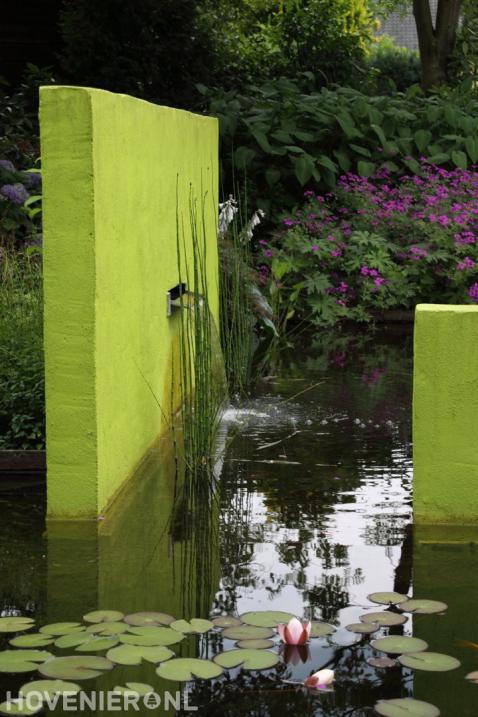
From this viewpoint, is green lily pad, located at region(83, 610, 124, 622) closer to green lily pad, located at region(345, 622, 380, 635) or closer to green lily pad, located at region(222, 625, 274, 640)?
green lily pad, located at region(222, 625, 274, 640)

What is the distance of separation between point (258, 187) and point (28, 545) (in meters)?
6.98

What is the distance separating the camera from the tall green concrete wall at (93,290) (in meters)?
4.09

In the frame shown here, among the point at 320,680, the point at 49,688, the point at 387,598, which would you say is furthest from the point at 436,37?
the point at 49,688

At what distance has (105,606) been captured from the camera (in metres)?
3.43

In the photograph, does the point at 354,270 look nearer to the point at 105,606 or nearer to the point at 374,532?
the point at 374,532

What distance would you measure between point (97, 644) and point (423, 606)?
0.95 m

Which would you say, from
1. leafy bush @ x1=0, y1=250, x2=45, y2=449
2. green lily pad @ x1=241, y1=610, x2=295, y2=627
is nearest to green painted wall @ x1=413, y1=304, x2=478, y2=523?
green lily pad @ x1=241, y1=610, x2=295, y2=627

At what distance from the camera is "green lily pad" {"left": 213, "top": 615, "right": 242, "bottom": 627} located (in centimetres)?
327

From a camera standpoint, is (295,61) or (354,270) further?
(295,61)

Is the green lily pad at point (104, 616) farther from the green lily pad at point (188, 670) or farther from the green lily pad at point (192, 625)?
the green lily pad at point (188, 670)

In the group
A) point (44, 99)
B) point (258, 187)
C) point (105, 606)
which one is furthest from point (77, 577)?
point (258, 187)

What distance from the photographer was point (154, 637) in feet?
10.3

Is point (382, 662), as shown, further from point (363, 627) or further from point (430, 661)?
point (363, 627)

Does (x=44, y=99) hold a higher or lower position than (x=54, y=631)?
higher
